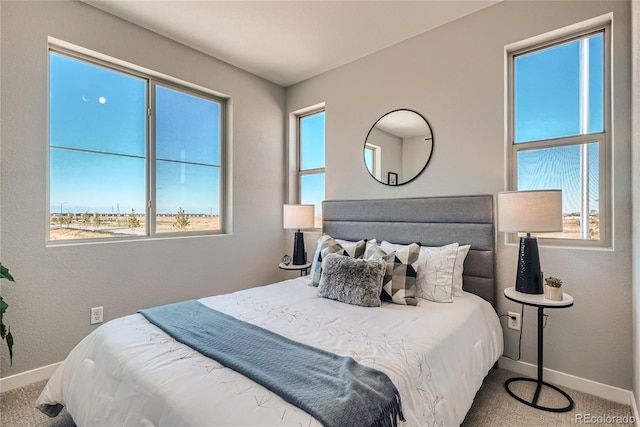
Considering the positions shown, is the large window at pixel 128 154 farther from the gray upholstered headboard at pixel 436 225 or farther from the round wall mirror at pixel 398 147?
the round wall mirror at pixel 398 147

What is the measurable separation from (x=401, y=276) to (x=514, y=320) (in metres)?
0.98

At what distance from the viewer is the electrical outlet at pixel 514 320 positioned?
2.33m

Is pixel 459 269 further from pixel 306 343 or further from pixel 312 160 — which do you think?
pixel 312 160

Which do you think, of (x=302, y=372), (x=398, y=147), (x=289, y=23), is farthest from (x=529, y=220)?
(x=289, y=23)

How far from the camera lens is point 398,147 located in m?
3.02

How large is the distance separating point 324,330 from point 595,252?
6.17 feet

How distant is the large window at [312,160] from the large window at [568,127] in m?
2.05

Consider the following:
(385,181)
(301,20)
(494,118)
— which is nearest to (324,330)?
(385,181)

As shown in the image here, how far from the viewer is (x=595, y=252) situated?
205 centimetres

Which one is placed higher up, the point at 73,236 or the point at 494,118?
the point at 494,118

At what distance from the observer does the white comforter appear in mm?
1058

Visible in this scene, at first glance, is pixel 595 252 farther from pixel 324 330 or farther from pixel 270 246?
pixel 270 246

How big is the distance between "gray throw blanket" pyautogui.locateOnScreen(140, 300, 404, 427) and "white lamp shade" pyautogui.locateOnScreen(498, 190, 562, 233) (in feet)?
4.48

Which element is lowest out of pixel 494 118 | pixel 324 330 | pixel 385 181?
pixel 324 330
